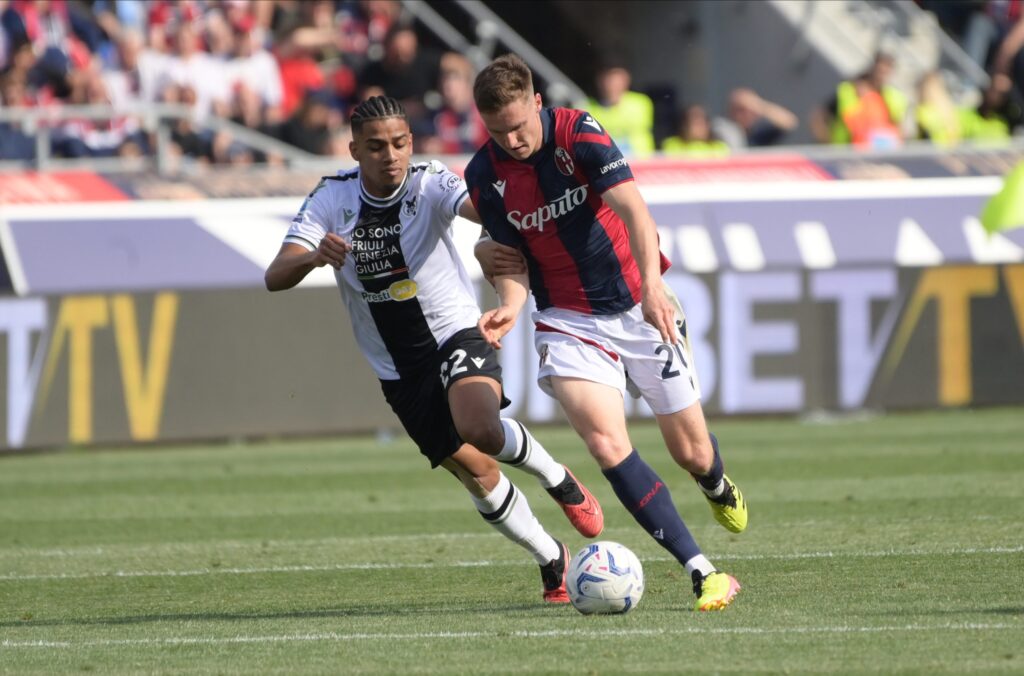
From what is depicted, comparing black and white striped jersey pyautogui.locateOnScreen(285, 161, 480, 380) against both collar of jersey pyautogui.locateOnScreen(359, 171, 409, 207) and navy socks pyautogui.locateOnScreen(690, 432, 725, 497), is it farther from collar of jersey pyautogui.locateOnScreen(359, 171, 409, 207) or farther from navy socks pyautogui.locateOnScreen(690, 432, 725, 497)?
navy socks pyautogui.locateOnScreen(690, 432, 725, 497)

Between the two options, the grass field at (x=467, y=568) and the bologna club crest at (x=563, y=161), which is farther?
the bologna club crest at (x=563, y=161)

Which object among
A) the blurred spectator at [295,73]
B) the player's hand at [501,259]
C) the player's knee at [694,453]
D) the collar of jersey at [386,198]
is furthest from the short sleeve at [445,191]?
the blurred spectator at [295,73]

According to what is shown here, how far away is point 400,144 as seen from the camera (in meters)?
7.68

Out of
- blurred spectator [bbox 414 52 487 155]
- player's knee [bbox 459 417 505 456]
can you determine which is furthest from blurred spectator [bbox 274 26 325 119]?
player's knee [bbox 459 417 505 456]

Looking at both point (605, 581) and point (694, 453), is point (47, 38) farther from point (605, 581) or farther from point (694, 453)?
point (605, 581)

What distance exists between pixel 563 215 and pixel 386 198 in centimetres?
93

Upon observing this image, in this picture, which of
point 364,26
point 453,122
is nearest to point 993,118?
point 453,122

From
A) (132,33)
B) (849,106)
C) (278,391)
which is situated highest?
(132,33)

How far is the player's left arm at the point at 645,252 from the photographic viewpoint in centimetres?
689

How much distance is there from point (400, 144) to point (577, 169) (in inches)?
33.6

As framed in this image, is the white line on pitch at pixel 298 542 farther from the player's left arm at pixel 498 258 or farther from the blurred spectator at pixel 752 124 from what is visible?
the blurred spectator at pixel 752 124

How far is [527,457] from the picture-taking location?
7816mm

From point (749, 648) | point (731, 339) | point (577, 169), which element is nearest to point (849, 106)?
point (731, 339)

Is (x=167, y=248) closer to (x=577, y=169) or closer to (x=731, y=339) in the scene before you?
(x=731, y=339)
